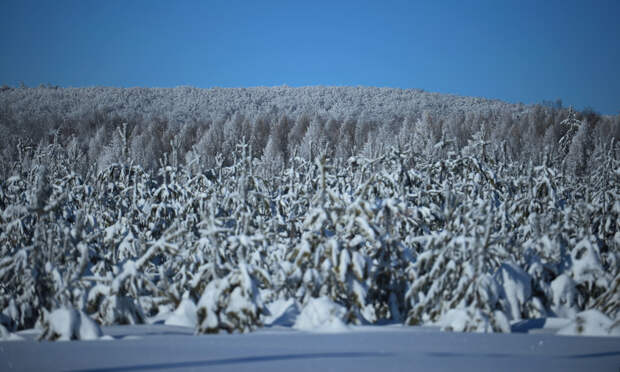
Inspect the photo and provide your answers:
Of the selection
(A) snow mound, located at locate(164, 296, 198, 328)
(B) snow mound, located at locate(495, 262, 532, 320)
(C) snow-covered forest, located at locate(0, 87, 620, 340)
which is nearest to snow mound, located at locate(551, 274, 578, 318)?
(C) snow-covered forest, located at locate(0, 87, 620, 340)

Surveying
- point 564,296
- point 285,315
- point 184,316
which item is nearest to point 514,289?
point 564,296

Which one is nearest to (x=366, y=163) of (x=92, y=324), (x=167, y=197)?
(x=167, y=197)

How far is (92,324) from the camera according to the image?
5.68m

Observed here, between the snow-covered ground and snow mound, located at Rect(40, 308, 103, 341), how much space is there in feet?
0.71

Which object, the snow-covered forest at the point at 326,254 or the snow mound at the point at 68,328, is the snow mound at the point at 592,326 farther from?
the snow mound at the point at 68,328

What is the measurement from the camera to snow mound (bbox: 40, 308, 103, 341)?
5.53 m

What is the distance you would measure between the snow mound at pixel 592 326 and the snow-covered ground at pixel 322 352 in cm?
20

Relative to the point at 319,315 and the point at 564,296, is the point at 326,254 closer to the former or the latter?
the point at 319,315

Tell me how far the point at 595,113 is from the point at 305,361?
103189 millimetres

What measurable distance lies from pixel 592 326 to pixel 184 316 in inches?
238

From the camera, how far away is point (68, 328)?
5.54 meters

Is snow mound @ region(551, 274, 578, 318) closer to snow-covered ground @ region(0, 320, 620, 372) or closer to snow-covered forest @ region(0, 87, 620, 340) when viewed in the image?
snow-covered forest @ region(0, 87, 620, 340)

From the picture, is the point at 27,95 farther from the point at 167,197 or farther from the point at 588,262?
the point at 588,262

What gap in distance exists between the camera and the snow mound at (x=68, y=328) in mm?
5531
